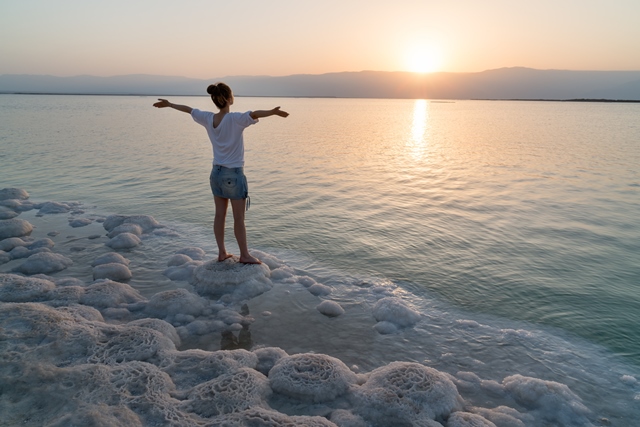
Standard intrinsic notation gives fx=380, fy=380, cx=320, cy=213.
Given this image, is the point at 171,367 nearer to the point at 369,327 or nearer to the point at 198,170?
the point at 369,327

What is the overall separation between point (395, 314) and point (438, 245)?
12.5 ft

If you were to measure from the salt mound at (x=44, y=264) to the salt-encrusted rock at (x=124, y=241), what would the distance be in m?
1.09

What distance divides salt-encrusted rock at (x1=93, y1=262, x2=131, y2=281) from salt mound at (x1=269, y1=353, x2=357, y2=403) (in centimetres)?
422

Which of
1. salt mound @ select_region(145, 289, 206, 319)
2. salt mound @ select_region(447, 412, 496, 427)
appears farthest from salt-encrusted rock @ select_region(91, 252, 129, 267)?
salt mound @ select_region(447, 412, 496, 427)

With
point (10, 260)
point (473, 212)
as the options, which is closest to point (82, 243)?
point (10, 260)

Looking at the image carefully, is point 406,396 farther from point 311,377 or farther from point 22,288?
point 22,288

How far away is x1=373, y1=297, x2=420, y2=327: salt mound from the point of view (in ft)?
19.5

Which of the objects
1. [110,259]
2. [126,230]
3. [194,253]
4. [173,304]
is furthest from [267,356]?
[126,230]

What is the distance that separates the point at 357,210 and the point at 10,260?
29.4 ft

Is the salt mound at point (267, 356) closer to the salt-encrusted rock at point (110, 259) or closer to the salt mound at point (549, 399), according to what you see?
the salt mound at point (549, 399)

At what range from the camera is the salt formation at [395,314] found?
233 inches

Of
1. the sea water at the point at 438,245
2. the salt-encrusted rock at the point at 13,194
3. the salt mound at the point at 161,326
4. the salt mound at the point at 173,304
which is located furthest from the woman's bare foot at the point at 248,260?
the salt-encrusted rock at the point at 13,194

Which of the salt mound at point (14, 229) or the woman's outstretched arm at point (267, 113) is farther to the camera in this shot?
the salt mound at point (14, 229)

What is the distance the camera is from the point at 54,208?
11.6 m
